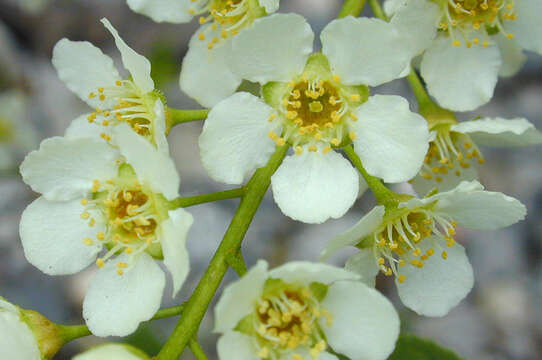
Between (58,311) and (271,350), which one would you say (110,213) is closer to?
(271,350)

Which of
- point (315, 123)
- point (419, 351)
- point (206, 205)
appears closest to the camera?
point (315, 123)

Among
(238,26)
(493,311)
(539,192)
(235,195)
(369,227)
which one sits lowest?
(493,311)

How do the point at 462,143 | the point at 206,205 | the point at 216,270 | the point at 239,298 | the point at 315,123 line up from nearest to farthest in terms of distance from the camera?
the point at 239,298 → the point at 216,270 → the point at 315,123 → the point at 462,143 → the point at 206,205

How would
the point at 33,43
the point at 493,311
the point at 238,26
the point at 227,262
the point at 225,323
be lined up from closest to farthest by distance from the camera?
the point at 225,323, the point at 227,262, the point at 238,26, the point at 493,311, the point at 33,43

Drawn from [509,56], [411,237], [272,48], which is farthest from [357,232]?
[509,56]

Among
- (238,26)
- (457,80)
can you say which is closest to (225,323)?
(238,26)

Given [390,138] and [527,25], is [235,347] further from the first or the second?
[527,25]

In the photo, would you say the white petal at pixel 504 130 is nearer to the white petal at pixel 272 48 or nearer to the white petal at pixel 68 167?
the white petal at pixel 272 48
